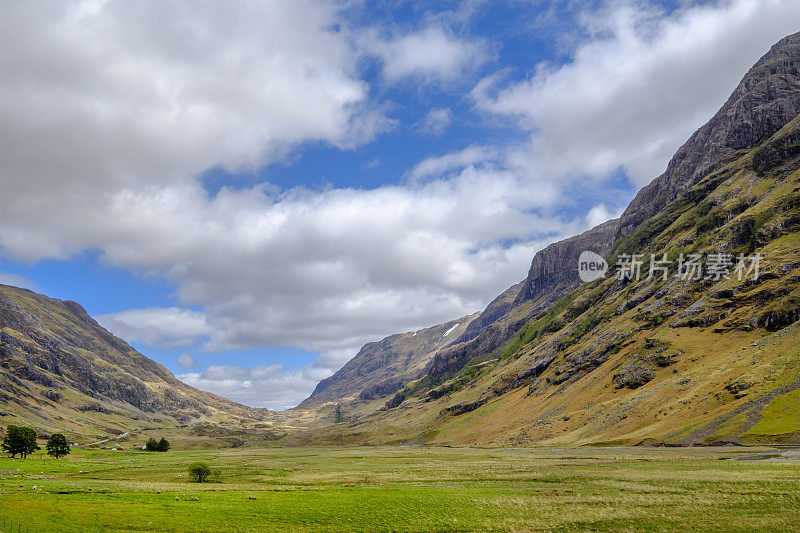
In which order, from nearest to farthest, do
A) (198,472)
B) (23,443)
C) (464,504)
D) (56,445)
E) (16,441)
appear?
(464,504) < (198,472) < (16,441) < (23,443) < (56,445)

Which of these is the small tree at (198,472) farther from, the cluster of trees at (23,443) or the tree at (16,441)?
the tree at (16,441)

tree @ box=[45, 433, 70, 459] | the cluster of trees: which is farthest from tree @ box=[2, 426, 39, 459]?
tree @ box=[45, 433, 70, 459]

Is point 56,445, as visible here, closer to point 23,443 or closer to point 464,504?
point 23,443

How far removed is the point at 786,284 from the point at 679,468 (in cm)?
14113

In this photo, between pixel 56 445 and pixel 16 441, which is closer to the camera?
pixel 16 441

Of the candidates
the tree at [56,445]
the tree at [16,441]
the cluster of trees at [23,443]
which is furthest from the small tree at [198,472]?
the tree at [16,441]

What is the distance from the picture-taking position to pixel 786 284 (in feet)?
539

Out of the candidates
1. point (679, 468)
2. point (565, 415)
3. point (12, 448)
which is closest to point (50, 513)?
point (679, 468)

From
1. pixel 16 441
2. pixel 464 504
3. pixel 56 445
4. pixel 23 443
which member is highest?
pixel 16 441

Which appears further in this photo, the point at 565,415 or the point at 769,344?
the point at 565,415

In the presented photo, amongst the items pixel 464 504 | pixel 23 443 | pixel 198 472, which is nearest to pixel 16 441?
pixel 23 443

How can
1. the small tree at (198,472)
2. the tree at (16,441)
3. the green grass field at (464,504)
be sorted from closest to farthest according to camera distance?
the green grass field at (464,504), the small tree at (198,472), the tree at (16,441)

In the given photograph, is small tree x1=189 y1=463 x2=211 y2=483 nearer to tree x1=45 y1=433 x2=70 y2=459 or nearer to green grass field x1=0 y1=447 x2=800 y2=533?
green grass field x1=0 y1=447 x2=800 y2=533

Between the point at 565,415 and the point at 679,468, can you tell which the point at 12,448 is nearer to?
the point at 679,468
